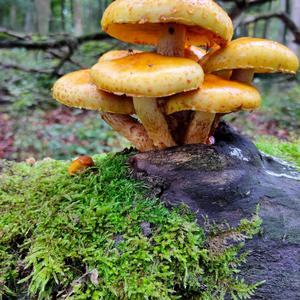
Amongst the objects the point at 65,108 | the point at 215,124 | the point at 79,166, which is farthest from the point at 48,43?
the point at 215,124

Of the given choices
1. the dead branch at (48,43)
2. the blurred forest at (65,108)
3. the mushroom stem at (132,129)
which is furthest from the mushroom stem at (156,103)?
the dead branch at (48,43)

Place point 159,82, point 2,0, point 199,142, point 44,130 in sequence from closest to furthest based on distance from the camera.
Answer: point 159,82 < point 199,142 < point 44,130 < point 2,0

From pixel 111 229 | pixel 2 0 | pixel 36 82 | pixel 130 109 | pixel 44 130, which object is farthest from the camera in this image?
pixel 2 0

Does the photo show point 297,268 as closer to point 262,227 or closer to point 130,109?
point 262,227

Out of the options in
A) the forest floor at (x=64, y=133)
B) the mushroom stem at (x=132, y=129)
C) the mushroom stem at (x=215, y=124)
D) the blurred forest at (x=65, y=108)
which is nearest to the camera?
the mushroom stem at (x=215, y=124)

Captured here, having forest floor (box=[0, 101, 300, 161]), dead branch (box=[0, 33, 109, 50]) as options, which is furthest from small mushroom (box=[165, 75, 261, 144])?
dead branch (box=[0, 33, 109, 50])

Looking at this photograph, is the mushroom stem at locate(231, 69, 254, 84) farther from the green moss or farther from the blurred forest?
the blurred forest

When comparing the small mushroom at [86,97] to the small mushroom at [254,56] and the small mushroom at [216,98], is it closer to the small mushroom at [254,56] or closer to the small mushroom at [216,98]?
the small mushroom at [216,98]

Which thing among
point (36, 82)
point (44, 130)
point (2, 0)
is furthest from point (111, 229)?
point (2, 0)
